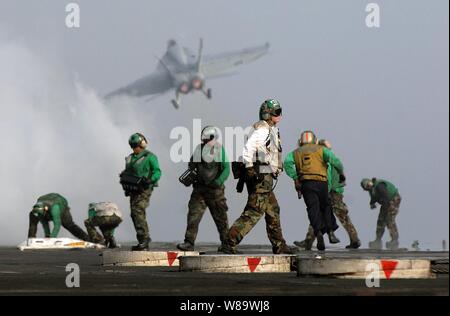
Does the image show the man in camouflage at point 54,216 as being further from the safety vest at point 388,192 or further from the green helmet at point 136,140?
the green helmet at point 136,140

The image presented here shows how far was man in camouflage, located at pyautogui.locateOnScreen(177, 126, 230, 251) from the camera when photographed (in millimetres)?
19891

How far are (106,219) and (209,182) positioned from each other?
976 cm

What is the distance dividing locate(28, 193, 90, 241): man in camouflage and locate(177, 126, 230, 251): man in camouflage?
1029 cm

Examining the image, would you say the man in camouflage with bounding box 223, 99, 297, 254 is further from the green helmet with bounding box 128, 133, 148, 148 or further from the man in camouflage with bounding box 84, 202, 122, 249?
the man in camouflage with bounding box 84, 202, 122, 249

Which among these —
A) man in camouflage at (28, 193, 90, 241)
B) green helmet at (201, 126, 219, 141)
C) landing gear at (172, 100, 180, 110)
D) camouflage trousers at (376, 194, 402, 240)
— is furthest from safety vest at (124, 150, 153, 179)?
landing gear at (172, 100, 180, 110)

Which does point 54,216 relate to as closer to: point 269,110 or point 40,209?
point 40,209

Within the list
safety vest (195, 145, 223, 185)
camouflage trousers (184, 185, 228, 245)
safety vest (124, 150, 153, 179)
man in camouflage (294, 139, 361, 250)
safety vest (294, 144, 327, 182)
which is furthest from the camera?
man in camouflage (294, 139, 361, 250)

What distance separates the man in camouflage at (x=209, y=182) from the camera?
19.9 metres

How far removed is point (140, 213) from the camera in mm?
20391

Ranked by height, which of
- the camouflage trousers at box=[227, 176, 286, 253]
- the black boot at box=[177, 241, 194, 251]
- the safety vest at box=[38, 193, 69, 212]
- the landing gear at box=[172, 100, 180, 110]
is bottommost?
the black boot at box=[177, 241, 194, 251]

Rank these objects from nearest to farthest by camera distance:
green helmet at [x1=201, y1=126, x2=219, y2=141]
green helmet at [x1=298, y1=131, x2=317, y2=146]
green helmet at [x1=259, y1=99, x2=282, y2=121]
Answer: green helmet at [x1=259, y1=99, x2=282, y2=121]
green helmet at [x1=298, y1=131, x2=317, y2=146]
green helmet at [x1=201, y1=126, x2=219, y2=141]

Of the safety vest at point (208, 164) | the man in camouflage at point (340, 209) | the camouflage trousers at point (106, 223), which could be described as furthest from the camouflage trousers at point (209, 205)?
the camouflage trousers at point (106, 223)
